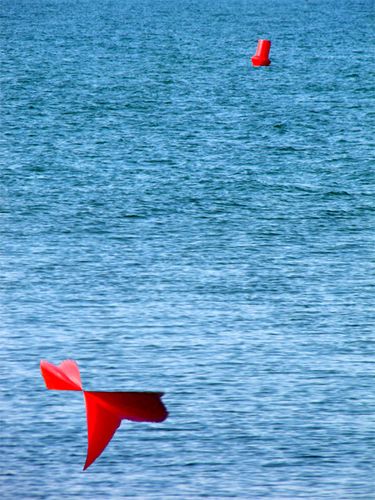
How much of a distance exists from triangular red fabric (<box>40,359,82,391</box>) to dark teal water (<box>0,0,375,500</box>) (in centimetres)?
6

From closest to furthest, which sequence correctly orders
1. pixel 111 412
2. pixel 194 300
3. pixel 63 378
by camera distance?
pixel 111 412 < pixel 63 378 < pixel 194 300

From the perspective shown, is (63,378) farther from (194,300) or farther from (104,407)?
(194,300)

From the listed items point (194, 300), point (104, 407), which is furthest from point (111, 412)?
point (194, 300)

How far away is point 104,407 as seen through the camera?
17.0ft

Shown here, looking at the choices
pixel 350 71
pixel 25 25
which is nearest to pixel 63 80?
pixel 350 71

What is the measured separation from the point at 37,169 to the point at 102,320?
6.17 m

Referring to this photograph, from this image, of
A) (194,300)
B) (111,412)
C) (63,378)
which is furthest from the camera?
(194,300)

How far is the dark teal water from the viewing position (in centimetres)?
486

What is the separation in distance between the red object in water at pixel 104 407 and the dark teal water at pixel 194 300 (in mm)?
59

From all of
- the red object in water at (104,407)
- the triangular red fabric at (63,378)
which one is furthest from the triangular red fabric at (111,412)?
the triangular red fabric at (63,378)

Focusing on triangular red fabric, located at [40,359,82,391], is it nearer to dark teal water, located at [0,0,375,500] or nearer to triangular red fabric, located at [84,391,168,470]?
dark teal water, located at [0,0,375,500]

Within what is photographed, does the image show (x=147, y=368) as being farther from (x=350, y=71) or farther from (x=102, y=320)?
(x=350, y=71)

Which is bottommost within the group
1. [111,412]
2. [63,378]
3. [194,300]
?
[111,412]

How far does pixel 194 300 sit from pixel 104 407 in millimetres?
2127
